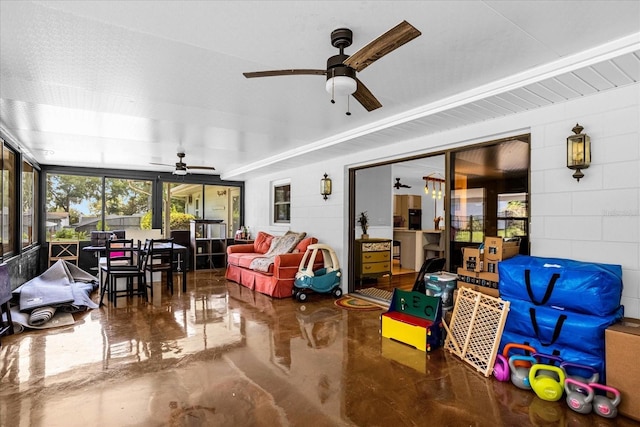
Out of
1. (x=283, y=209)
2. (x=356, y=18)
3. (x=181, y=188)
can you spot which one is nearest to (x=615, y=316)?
(x=356, y=18)

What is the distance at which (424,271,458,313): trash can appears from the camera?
3.86 m

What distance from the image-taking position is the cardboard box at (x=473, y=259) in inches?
138

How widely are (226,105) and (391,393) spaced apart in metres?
3.13

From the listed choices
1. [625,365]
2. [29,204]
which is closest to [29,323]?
[29,204]

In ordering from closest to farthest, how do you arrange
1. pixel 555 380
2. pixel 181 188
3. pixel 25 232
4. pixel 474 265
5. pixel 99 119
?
pixel 555 380
pixel 474 265
pixel 99 119
pixel 25 232
pixel 181 188

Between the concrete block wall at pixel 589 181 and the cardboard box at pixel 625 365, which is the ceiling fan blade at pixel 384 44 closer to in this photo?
the concrete block wall at pixel 589 181

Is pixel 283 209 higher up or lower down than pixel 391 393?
higher up

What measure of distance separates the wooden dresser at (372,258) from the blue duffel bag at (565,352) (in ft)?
11.7

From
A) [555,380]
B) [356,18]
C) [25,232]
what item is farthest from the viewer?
[25,232]

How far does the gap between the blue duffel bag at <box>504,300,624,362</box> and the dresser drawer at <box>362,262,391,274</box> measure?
3.58m

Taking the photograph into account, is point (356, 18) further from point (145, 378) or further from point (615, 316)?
point (145, 378)

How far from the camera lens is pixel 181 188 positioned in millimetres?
9125

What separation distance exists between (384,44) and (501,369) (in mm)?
2598

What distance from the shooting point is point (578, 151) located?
3062 mm
